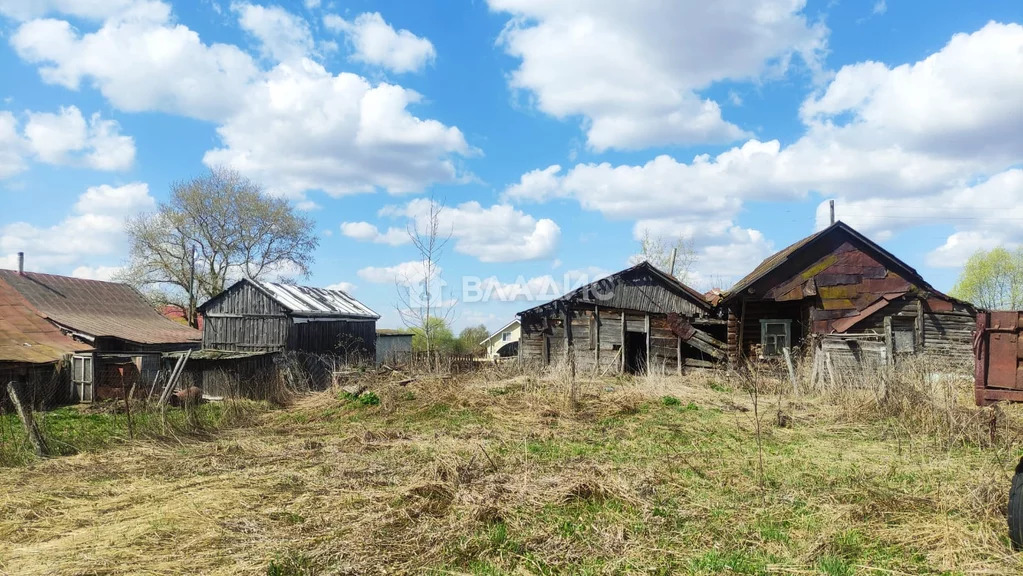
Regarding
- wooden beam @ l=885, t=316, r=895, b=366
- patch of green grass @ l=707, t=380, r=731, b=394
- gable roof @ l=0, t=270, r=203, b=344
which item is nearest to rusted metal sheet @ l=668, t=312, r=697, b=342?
patch of green grass @ l=707, t=380, r=731, b=394

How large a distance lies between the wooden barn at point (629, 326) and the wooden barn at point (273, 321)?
9480 millimetres

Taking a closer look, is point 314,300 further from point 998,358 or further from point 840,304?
point 998,358

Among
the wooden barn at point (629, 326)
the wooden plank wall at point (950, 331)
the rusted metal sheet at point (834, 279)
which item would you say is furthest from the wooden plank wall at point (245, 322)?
the wooden plank wall at point (950, 331)

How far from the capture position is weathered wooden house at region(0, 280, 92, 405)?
59.8 ft

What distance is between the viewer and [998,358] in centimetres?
543

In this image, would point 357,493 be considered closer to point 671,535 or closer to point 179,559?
point 179,559

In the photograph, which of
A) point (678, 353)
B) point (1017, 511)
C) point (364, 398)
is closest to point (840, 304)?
point (678, 353)

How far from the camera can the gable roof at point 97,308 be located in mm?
25750

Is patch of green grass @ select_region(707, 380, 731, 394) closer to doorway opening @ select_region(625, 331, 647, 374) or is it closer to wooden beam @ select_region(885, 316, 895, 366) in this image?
doorway opening @ select_region(625, 331, 647, 374)

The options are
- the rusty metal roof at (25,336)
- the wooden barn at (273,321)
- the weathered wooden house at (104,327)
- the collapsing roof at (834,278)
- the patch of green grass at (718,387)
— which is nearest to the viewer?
the patch of green grass at (718,387)

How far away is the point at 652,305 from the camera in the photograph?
78.1 feet

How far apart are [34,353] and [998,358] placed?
23.6m

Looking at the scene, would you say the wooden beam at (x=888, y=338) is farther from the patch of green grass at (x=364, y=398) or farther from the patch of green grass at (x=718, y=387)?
the patch of green grass at (x=364, y=398)

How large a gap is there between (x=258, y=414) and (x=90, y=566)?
10451 millimetres
